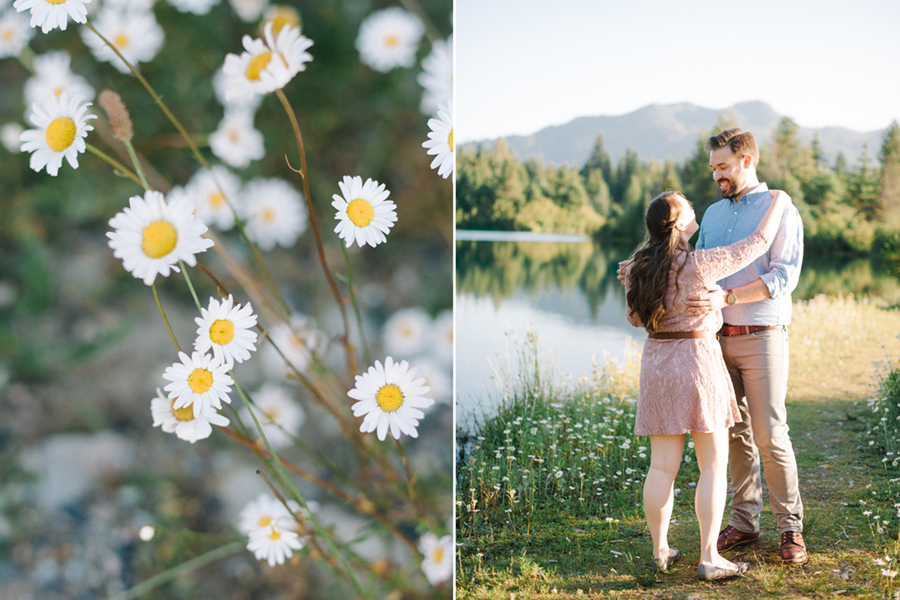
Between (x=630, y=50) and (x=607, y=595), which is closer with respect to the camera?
(x=607, y=595)

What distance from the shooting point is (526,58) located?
70.3 inches

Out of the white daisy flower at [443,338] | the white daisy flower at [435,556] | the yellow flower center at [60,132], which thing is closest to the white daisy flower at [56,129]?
the yellow flower center at [60,132]

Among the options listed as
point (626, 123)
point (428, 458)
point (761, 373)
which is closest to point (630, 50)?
point (626, 123)

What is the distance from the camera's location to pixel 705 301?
134cm

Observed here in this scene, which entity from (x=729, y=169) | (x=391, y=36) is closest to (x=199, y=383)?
(x=391, y=36)

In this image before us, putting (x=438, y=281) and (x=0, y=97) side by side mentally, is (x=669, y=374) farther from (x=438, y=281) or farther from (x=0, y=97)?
(x=0, y=97)

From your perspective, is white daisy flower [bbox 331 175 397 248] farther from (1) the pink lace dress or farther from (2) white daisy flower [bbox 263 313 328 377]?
(1) the pink lace dress

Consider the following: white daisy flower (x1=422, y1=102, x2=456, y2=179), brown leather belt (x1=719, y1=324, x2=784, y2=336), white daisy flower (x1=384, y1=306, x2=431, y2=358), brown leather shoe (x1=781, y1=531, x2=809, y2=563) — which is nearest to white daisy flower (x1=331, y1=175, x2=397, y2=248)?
white daisy flower (x1=422, y1=102, x2=456, y2=179)

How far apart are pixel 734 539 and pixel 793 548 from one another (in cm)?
14

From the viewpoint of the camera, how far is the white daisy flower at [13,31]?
1.43m

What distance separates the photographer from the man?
4.63 ft

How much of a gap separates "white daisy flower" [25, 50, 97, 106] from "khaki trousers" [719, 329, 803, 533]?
1.72 m

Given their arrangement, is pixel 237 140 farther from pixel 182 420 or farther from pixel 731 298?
pixel 731 298

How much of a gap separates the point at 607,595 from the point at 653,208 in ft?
3.19
